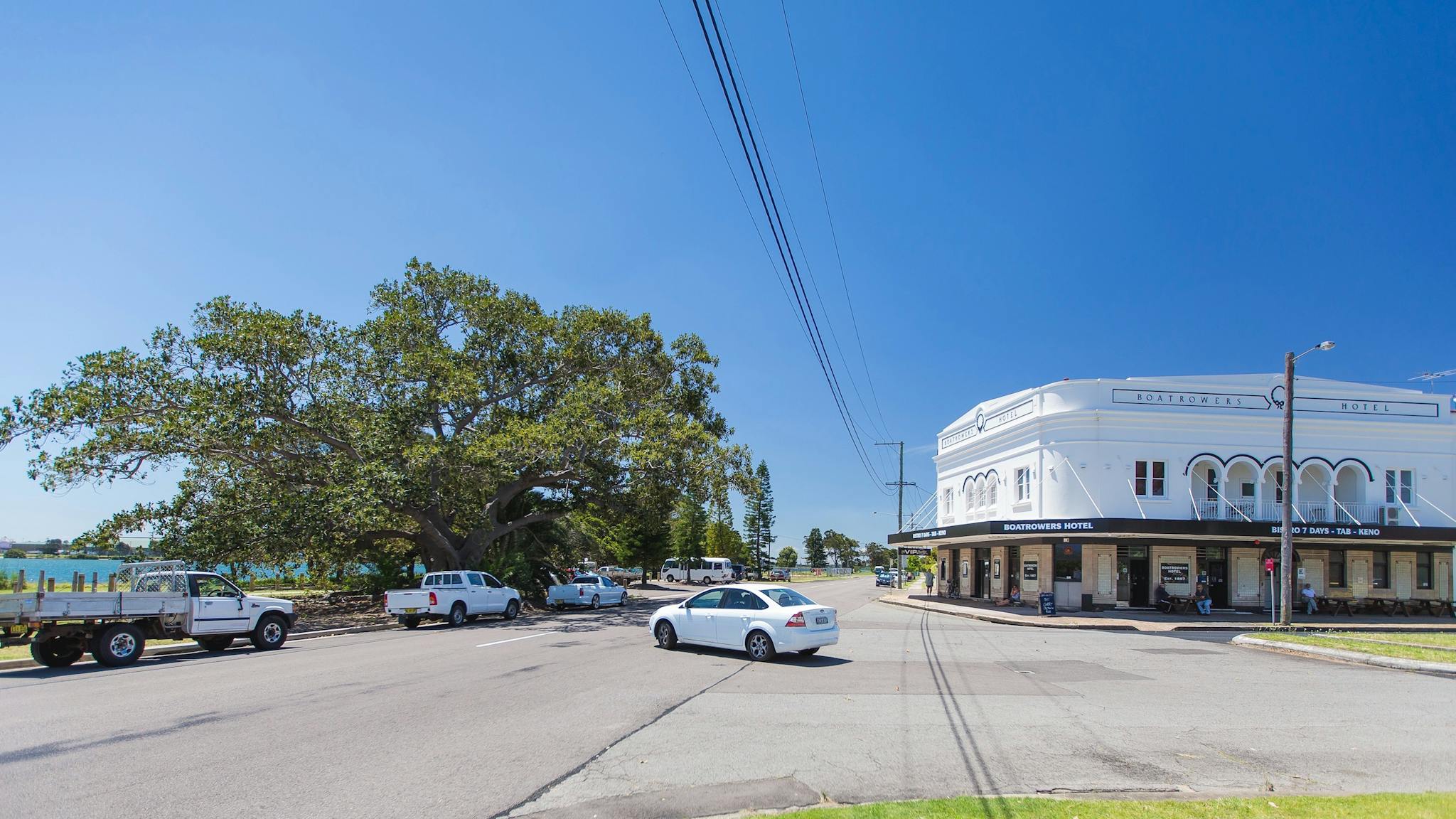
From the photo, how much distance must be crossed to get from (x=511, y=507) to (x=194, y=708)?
91.3ft

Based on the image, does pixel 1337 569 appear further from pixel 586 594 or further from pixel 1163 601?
pixel 586 594

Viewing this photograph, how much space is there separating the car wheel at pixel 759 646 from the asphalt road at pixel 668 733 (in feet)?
1.49

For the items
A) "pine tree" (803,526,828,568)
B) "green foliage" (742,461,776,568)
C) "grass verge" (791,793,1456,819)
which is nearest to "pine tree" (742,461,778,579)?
"green foliage" (742,461,776,568)

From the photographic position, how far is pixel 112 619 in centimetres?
1563

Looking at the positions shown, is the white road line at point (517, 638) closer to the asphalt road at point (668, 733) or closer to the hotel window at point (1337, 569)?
the asphalt road at point (668, 733)

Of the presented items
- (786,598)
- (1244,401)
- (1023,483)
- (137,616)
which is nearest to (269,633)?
(137,616)

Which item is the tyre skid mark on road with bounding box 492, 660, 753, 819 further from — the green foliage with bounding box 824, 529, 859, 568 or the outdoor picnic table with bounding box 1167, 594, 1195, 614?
the green foliage with bounding box 824, 529, 859, 568

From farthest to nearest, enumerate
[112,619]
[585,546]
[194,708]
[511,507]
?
[585,546]
[511,507]
[112,619]
[194,708]

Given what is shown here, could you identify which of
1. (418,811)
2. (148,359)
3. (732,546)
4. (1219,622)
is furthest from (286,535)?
(732,546)

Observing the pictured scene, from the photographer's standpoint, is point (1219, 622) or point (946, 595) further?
point (946, 595)

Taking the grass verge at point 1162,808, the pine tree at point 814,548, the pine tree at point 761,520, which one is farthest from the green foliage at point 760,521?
the grass verge at point 1162,808

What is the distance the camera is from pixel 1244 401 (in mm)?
33688

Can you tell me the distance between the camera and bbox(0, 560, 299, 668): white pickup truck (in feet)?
47.7

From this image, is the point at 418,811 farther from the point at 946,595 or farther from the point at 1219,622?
the point at 946,595
